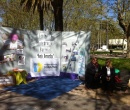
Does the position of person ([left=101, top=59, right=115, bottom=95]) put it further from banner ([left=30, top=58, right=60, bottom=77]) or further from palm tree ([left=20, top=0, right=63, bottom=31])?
palm tree ([left=20, top=0, right=63, bottom=31])

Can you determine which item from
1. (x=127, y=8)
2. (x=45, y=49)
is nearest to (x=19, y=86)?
(x=45, y=49)

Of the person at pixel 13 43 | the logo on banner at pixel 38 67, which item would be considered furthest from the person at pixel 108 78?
the person at pixel 13 43

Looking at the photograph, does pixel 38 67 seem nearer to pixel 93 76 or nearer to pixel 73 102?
pixel 93 76

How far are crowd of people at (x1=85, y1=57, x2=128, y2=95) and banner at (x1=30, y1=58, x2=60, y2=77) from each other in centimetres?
258

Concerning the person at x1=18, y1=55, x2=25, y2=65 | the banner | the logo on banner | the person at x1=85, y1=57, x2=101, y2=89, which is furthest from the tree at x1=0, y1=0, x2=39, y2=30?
the person at x1=85, y1=57, x2=101, y2=89

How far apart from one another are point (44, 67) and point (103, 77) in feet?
11.9

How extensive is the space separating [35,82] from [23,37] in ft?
6.82

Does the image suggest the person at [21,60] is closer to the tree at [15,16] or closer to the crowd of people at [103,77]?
the crowd of people at [103,77]

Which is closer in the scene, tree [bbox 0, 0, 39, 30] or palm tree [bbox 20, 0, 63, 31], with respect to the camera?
palm tree [bbox 20, 0, 63, 31]

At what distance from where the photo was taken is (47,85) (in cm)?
1051

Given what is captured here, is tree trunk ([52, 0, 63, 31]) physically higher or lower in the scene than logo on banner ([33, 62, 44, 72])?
higher

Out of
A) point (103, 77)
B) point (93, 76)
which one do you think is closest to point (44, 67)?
point (93, 76)

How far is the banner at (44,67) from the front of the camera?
11891mm

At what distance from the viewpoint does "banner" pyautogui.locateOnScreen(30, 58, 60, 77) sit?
11891 millimetres
